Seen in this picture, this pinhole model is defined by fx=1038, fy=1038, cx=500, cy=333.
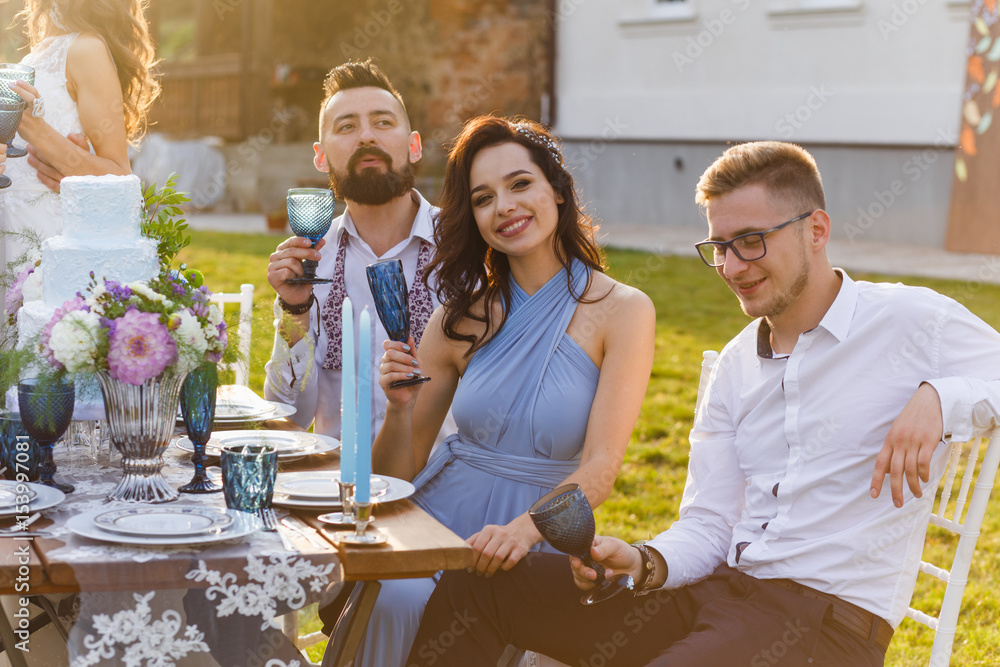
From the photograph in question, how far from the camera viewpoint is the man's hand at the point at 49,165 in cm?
394

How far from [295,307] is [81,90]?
162cm

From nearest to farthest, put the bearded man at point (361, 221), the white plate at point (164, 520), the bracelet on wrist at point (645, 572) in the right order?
the white plate at point (164, 520), the bracelet on wrist at point (645, 572), the bearded man at point (361, 221)

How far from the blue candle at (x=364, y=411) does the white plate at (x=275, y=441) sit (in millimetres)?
716

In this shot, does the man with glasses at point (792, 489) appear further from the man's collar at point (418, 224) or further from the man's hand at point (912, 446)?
the man's collar at point (418, 224)

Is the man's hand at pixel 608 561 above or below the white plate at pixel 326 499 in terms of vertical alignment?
below

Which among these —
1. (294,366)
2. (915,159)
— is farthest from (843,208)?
(294,366)

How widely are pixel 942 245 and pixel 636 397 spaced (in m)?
10.2

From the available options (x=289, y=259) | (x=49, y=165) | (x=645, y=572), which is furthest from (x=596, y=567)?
(x=49, y=165)

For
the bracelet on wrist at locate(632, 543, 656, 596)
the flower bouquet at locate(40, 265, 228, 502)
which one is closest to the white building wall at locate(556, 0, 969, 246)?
the bracelet on wrist at locate(632, 543, 656, 596)

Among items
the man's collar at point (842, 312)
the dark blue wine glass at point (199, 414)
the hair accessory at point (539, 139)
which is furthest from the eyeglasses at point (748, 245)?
the dark blue wine glass at point (199, 414)

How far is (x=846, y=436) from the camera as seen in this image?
2.39 metres

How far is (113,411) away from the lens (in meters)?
2.10

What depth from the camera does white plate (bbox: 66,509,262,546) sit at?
1.85 m

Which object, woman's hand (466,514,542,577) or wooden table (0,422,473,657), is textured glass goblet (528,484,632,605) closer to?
wooden table (0,422,473,657)
